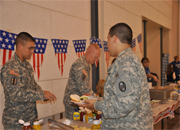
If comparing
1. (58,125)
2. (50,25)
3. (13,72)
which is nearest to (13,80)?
(13,72)

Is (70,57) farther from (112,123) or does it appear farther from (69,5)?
(112,123)

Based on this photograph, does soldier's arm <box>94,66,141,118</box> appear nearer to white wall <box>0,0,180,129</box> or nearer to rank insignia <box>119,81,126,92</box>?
rank insignia <box>119,81,126,92</box>

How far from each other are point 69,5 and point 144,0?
3.88 meters

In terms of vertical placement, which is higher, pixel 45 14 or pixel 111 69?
pixel 45 14

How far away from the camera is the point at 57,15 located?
327 cm

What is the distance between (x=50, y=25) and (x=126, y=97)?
2375 mm

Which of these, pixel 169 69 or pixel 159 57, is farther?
pixel 159 57

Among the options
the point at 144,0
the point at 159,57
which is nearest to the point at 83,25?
the point at 144,0

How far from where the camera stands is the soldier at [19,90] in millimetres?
1789

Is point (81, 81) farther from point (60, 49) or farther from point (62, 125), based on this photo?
point (60, 49)

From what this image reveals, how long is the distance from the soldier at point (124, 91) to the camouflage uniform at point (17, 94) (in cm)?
84

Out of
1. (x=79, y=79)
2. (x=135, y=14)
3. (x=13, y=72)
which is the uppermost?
(x=135, y=14)

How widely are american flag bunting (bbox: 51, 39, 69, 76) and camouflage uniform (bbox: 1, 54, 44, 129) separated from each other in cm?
123

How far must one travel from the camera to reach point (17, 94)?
177 centimetres
